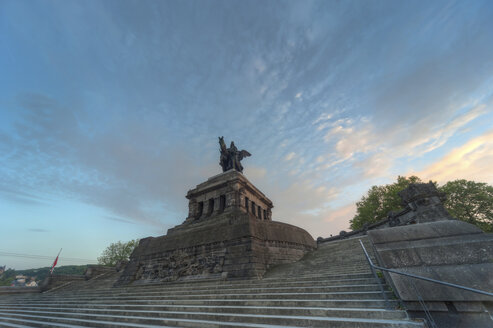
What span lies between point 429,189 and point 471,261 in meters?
4.41

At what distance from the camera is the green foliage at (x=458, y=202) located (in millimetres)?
20672

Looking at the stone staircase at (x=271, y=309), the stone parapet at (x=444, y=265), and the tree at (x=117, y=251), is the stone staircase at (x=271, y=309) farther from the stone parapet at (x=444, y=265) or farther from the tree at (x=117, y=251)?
the tree at (x=117, y=251)

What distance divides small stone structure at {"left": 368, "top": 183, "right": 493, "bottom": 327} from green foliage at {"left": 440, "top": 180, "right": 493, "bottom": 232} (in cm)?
2503

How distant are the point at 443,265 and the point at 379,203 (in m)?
29.0

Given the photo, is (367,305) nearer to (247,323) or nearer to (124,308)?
(247,323)

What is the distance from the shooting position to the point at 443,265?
12.6 ft

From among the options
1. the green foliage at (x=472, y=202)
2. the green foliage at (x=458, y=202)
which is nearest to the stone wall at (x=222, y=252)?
the green foliage at (x=458, y=202)

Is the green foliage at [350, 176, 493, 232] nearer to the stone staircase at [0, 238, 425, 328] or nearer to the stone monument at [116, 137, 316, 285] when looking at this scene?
the stone monument at [116, 137, 316, 285]

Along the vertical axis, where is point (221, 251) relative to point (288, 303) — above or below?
above

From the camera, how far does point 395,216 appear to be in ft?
46.7

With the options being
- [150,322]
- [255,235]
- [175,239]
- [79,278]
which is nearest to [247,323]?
[150,322]

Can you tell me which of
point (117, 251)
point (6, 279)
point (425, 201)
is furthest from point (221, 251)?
point (6, 279)

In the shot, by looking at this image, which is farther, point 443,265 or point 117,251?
point 117,251

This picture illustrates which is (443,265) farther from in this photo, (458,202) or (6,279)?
(6,279)
